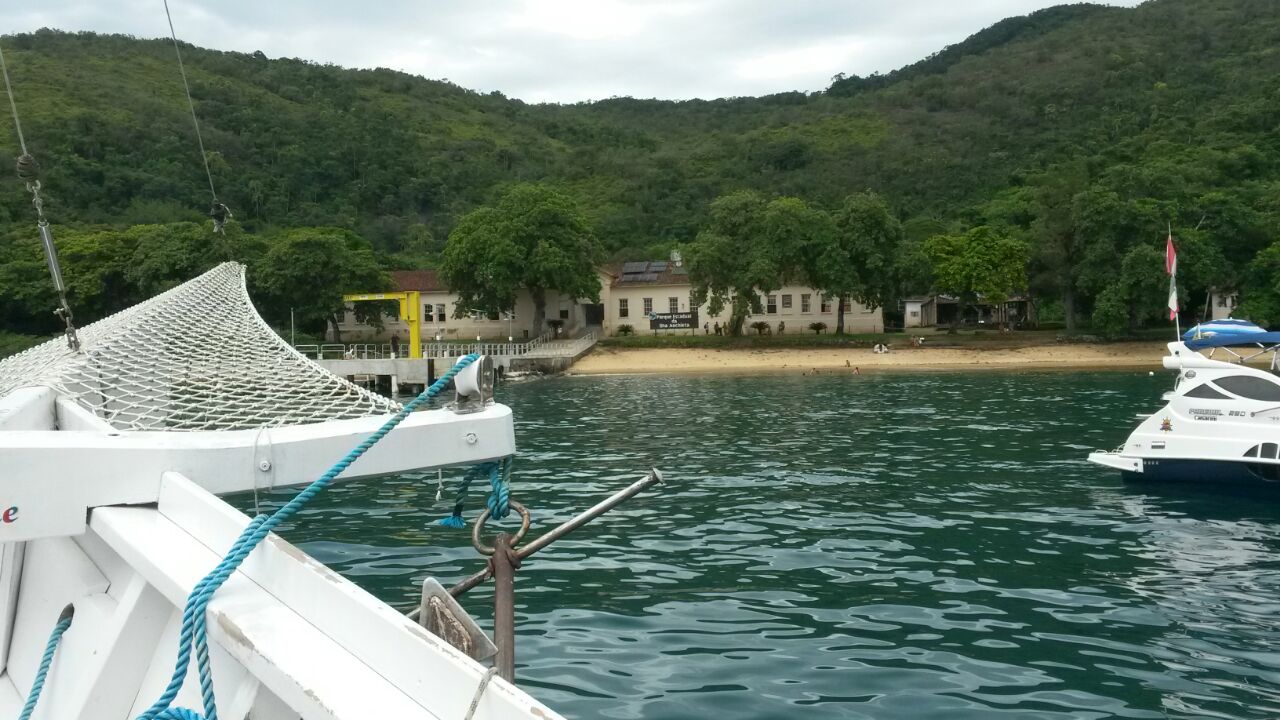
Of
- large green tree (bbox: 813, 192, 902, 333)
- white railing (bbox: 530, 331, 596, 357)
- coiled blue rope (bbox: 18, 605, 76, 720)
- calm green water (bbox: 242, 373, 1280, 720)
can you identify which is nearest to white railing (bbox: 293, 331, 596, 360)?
white railing (bbox: 530, 331, 596, 357)

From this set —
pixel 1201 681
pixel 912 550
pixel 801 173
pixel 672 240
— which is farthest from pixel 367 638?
pixel 801 173

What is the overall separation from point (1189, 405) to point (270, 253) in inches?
1985

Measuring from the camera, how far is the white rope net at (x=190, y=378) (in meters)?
5.29

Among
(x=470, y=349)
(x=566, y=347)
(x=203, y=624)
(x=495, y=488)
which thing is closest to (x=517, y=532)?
(x=495, y=488)

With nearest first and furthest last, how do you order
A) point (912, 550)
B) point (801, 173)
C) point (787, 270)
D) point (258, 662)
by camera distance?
1. point (258, 662)
2. point (912, 550)
3. point (787, 270)
4. point (801, 173)

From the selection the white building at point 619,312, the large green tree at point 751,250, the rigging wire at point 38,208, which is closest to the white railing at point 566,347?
the white building at point 619,312

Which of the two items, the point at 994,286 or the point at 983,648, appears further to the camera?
the point at 994,286

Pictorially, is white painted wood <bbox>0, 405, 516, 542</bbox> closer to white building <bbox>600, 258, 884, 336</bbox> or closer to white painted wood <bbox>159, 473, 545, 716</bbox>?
white painted wood <bbox>159, 473, 545, 716</bbox>

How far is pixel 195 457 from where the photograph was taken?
3.35 metres

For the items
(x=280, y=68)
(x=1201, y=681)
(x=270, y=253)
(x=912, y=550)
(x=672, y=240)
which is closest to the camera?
(x=1201, y=681)

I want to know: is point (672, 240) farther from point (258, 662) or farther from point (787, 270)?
point (258, 662)

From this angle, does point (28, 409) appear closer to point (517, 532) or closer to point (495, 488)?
point (495, 488)

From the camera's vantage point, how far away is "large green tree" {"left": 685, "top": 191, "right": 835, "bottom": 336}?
57.0 meters

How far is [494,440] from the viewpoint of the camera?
11.6ft
